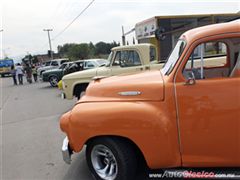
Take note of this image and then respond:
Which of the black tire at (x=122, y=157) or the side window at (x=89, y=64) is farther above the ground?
the side window at (x=89, y=64)

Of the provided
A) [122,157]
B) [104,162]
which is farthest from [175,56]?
[104,162]

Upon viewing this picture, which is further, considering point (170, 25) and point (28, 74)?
point (28, 74)

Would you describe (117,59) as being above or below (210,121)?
above

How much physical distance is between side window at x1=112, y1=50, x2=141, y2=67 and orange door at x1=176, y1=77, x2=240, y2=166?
5.34m

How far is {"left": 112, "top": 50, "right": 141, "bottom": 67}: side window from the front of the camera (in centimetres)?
863

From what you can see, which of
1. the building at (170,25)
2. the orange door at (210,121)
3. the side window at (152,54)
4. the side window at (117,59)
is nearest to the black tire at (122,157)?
the orange door at (210,121)

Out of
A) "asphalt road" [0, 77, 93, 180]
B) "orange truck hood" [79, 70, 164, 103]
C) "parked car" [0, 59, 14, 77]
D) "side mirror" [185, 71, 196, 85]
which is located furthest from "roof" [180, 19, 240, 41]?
"parked car" [0, 59, 14, 77]

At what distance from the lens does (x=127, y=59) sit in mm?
8750

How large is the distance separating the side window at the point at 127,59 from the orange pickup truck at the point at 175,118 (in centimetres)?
481

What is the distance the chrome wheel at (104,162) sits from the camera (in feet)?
12.4

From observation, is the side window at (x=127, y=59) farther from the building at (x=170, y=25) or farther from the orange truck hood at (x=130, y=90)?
the building at (x=170, y=25)

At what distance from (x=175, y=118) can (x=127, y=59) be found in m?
5.53

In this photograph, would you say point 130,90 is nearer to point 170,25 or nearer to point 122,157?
point 122,157

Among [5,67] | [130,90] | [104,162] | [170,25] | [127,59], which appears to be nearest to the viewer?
[130,90]
